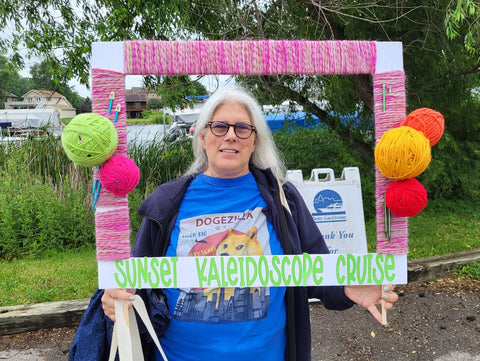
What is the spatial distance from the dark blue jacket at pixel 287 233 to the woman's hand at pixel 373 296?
5 centimetres

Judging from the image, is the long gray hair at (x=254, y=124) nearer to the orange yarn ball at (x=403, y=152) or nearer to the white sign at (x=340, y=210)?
the orange yarn ball at (x=403, y=152)

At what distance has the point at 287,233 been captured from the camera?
1.56 m

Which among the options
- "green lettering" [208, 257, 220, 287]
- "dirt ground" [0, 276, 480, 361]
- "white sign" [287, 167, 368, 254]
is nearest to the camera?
"green lettering" [208, 257, 220, 287]

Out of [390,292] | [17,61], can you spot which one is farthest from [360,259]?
[17,61]

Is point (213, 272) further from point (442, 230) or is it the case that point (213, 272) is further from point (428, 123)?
point (442, 230)

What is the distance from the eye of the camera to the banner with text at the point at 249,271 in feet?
4.45

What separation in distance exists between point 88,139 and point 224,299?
2.49ft

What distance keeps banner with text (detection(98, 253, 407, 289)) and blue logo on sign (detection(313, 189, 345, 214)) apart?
2.34m

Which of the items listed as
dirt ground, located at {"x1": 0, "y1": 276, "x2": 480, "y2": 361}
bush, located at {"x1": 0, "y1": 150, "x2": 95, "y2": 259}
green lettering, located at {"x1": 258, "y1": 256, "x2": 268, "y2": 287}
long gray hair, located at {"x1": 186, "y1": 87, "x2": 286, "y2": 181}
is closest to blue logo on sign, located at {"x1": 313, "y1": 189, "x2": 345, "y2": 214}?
dirt ground, located at {"x1": 0, "y1": 276, "x2": 480, "y2": 361}

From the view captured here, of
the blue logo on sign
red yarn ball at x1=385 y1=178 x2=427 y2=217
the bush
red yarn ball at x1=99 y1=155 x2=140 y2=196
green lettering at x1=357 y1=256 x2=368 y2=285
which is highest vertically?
red yarn ball at x1=99 y1=155 x2=140 y2=196

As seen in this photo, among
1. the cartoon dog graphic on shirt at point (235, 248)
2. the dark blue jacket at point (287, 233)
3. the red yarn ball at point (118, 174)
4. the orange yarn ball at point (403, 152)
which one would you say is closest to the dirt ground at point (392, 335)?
→ the dark blue jacket at point (287, 233)

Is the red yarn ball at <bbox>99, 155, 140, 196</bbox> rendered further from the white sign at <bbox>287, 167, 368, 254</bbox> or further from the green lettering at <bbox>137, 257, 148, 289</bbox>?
the white sign at <bbox>287, 167, 368, 254</bbox>

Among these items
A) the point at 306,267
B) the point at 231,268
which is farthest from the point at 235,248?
the point at 306,267

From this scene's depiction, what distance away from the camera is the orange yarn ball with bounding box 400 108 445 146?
1254mm
